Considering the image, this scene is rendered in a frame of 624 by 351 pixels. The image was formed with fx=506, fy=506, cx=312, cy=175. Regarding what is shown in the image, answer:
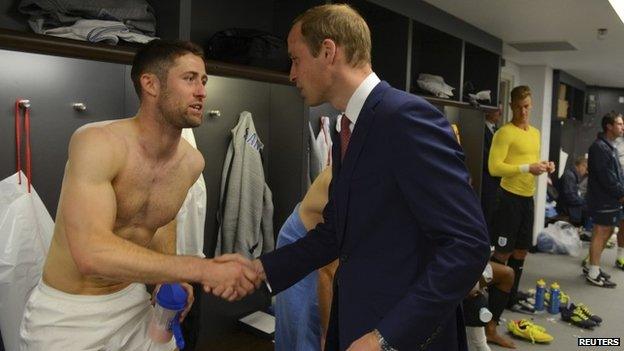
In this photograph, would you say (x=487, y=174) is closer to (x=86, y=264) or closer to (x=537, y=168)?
(x=537, y=168)

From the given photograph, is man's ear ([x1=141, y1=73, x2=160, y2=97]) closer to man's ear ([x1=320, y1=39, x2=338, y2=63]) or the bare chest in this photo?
the bare chest

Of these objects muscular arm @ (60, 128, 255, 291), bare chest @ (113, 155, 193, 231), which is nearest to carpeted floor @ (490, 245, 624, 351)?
bare chest @ (113, 155, 193, 231)

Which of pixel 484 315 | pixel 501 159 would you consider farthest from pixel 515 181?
pixel 484 315

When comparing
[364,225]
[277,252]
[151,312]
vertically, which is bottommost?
[151,312]

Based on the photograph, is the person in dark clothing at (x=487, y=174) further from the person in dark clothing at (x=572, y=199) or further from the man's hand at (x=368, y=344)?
the man's hand at (x=368, y=344)

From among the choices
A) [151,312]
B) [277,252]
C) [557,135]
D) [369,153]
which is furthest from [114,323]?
[557,135]

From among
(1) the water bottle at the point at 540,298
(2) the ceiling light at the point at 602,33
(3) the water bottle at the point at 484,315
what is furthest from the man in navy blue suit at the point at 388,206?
(2) the ceiling light at the point at 602,33

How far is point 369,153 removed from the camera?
47.6 inches

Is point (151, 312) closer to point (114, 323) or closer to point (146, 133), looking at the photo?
point (114, 323)

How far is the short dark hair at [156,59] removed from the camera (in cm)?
161

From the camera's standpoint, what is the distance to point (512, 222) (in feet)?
12.4

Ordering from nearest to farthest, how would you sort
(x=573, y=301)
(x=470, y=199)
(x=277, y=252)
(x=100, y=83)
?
1. (x=470, y=199)
2. (x=277, y=252)
3. (x=100, y=83)
4. (x=573, y=301)

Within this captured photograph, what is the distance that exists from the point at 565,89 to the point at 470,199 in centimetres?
803

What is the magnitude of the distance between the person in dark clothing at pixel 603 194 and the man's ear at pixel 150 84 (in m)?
4.49
